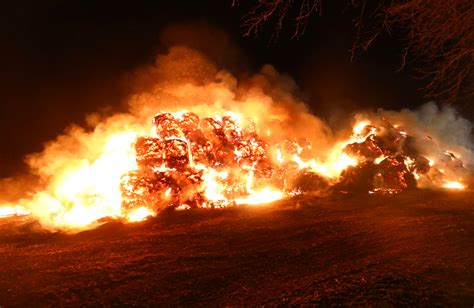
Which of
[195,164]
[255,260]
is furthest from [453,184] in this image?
[255,260]

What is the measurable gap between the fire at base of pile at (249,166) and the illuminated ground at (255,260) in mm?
2124

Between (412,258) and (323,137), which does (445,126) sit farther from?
(412,258)

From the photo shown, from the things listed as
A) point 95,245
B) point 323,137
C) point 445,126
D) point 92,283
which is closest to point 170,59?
point 323,137

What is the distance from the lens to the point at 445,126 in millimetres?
19438

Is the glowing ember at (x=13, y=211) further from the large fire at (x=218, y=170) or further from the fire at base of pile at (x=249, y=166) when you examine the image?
the fire at base of pile at (x=249, y=166)

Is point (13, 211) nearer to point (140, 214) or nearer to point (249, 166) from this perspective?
point (140, 214)

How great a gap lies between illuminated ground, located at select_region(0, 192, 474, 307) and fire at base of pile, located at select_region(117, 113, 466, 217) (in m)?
2.12

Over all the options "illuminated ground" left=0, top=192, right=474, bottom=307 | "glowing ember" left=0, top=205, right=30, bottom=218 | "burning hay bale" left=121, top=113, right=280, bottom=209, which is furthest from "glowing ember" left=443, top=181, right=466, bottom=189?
"glowing ember" left=0, top=205, right=30, bottom=218

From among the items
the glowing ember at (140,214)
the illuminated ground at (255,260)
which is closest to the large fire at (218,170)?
the glowing ember at (140,214)

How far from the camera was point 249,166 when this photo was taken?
14.9 meters

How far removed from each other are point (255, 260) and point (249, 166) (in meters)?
8.46

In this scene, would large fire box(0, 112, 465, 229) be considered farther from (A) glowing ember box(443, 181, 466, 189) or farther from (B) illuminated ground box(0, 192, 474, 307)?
(B) illuminated ground box(0, 192, 474, 307)

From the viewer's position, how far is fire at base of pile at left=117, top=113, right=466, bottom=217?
41.3 feet

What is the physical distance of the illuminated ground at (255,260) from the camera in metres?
5.09
